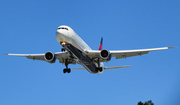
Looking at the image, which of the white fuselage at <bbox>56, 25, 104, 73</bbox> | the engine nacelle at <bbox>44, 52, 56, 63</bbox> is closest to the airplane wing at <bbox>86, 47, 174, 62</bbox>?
the white fuselage at <bbox>56, 25, 104, 73</bbox>

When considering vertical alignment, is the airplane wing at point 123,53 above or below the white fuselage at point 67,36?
below

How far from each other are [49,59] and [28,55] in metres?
5.77

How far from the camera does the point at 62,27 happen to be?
29016 millimetres

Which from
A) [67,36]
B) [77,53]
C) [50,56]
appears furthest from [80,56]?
[67,36]

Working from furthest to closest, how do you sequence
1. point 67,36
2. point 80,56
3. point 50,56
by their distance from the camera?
point 50,56 < point 80,56 < point 67,36

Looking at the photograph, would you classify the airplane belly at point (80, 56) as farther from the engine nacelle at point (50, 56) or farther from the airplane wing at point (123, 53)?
the engine nacelle at point (50, 56)

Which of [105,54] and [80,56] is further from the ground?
[105,54]

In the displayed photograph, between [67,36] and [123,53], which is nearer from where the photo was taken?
[67,36]

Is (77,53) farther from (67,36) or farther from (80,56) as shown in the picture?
(67,36)

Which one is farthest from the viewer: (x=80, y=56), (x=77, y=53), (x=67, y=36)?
(x=80, y=56)

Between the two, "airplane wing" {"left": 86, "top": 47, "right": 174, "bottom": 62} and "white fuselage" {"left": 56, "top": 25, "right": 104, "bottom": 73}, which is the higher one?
"white fuselage" {"left": 56, "top": 25, "right": 104, "bottom": 73}

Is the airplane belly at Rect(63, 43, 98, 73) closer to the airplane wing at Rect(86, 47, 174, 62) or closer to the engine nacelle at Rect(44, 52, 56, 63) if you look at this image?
the airplane wing at Rect(86, 47, 174, 62)

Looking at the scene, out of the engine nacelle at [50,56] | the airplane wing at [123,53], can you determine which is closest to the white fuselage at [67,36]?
the airplane wing at [123,53]

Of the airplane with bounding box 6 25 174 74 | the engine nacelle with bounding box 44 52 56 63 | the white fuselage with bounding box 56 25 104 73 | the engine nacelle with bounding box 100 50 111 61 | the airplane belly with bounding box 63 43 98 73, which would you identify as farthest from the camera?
the engine nacelle with bounding box 44 52 56 63
